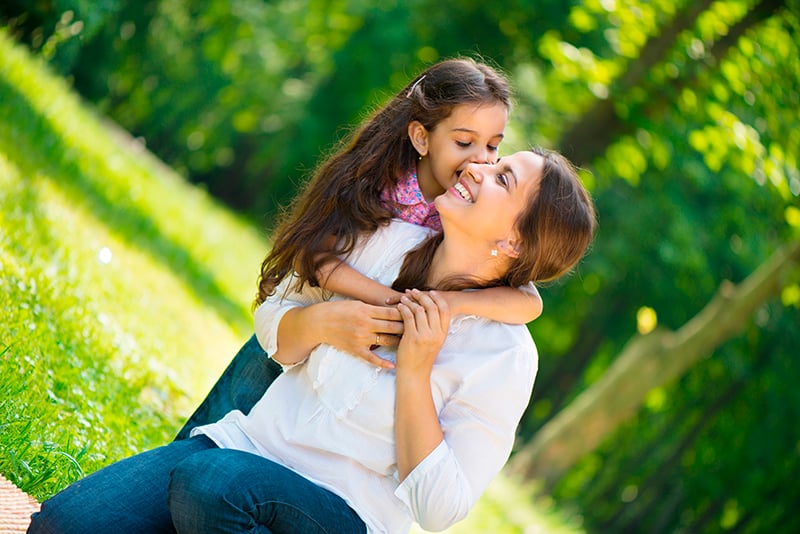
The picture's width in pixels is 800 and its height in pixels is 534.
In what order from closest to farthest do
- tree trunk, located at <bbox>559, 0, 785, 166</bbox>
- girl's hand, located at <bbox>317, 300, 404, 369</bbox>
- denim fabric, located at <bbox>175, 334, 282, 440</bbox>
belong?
1. girl's hand, located at <bbox>317, 300, 404, 369</bbox>
2. denim fabric, located at <bbox>175, 334, 282, 440</bbox>
3. tree trunk, located at <bbox>559, 0, 785, 166</bbox>

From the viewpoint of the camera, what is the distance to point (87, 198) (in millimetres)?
6871

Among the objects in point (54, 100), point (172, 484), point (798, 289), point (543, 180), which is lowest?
point (54, 100)

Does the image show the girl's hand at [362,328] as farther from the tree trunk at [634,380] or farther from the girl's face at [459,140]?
the tree trunk at [634,380]

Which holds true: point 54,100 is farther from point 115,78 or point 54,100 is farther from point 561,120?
point 561,120

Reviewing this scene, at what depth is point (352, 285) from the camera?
2.86m

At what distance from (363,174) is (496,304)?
2.07 ft

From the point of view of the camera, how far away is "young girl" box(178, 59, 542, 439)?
2852mm

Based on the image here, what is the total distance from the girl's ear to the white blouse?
2.11 feet

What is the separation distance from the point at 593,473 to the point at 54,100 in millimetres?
11603

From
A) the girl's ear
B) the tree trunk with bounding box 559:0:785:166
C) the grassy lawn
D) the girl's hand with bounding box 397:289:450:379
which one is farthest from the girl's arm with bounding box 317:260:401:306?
the tree trunk with bounding box 559:0:785:166

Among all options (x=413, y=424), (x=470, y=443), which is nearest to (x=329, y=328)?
(x=413, y=424)

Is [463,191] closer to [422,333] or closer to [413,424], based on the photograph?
[422,333]

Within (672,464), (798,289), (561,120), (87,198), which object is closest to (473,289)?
(87,198)

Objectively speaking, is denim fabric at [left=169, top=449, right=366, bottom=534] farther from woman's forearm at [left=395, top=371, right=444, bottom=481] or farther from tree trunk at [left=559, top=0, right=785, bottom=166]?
tree trunk at [left=559, top=0, right=785, bottom=166]
